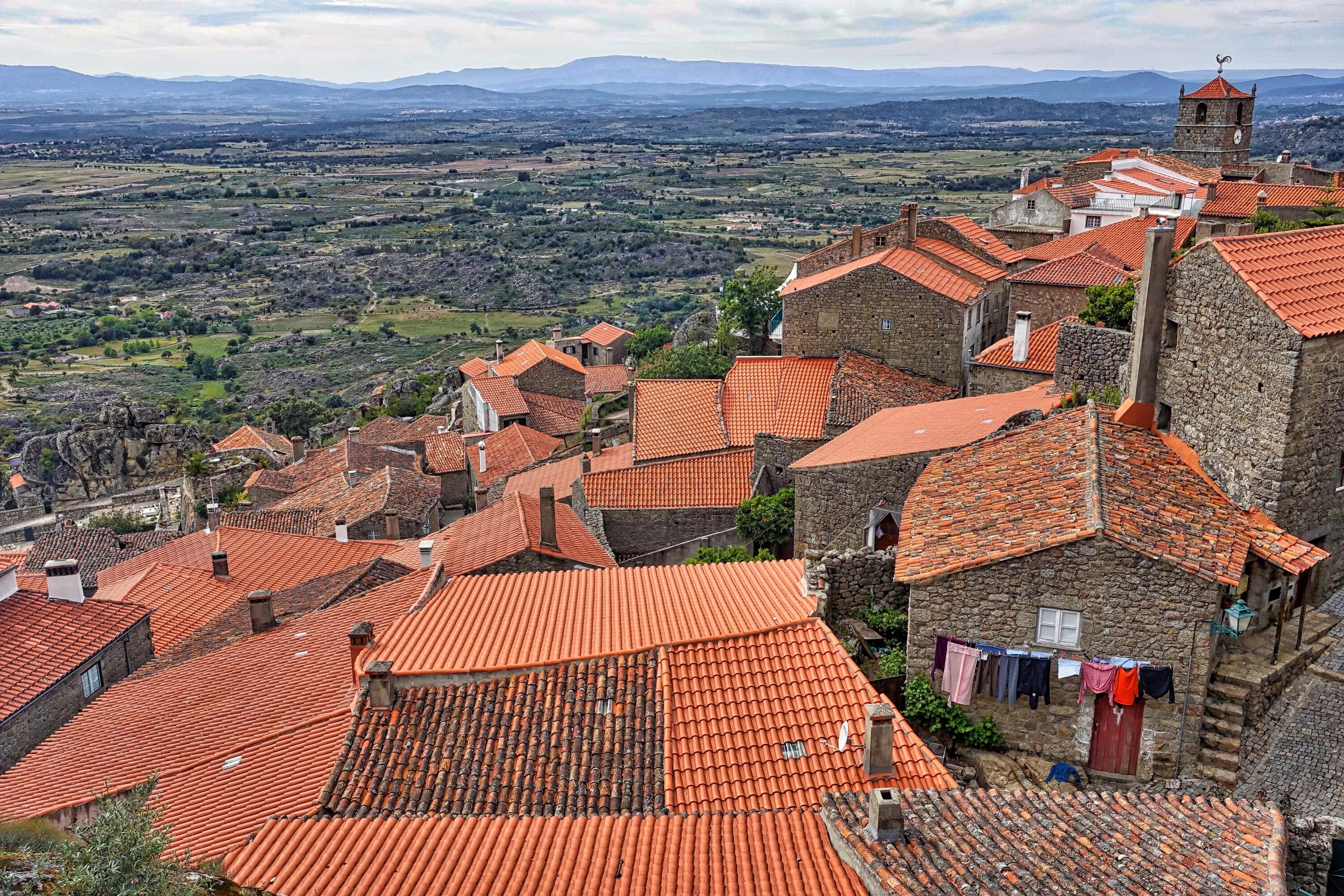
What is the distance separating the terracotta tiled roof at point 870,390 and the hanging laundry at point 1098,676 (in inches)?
563

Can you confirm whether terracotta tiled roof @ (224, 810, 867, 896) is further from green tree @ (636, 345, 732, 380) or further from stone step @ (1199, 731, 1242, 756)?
green tree @ (636, 345, 732, 380)

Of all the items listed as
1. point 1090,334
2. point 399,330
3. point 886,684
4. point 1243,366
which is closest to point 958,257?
point 1090,334

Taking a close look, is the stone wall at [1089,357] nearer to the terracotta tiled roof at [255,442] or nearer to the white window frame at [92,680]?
the white window frame at [92,680]

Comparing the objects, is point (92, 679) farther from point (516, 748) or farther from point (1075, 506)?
point (1075, 506)

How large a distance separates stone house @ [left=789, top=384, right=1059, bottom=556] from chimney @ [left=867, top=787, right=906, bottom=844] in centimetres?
933

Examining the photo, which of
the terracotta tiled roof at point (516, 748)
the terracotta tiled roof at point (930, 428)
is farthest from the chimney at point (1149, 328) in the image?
the terracotta tiled roof at point (516, 748)

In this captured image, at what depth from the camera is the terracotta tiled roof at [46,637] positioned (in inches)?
663

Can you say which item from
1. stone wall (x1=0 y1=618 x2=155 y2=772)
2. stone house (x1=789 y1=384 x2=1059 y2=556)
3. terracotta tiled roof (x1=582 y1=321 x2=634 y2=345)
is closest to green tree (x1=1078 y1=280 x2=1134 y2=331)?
stone house (x1=789 y1=384 x2=1059 y2=556)

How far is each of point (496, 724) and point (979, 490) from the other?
735cm

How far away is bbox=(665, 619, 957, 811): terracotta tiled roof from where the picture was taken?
11.6 metres

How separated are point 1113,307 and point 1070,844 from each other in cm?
1523

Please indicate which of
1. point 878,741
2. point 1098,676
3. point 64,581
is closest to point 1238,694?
point 1098,676

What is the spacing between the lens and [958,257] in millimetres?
34219

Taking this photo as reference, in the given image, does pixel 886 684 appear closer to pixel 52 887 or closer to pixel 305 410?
pixel 52 887
